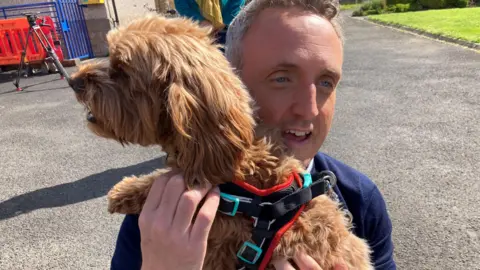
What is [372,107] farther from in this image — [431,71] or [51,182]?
[51,182]

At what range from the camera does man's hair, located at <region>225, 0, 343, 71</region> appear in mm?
1922

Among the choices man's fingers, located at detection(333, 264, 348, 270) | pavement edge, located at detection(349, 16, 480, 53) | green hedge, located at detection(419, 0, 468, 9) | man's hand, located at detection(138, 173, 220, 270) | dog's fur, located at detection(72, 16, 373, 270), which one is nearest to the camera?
man's hand, located at detection(138, 173, 220, 270)

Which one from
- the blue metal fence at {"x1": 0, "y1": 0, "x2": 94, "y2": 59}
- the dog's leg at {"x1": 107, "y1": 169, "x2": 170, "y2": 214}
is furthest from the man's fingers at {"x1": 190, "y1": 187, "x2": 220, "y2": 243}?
the blue metal fence at {"x1": 0, "y1": 0, "x2": 94, "y2": 59}

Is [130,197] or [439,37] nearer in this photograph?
[130,197]

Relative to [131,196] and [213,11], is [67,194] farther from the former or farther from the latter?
[131,196]

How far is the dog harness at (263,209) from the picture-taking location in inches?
67.5

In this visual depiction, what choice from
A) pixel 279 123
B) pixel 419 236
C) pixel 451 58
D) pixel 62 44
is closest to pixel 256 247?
pixel 279 123

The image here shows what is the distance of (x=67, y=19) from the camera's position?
567 inches

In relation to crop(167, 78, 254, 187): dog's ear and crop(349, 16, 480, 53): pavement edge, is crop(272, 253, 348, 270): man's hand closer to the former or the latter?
crop(167, 78, 254, 187): dog's ear

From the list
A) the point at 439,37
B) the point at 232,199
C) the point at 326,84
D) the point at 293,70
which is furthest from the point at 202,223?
the point at 439,37

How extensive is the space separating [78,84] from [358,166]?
4.25 m

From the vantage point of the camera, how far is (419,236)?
3.84 meters

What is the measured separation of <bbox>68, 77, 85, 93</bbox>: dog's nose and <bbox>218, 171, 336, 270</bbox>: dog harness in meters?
0.78

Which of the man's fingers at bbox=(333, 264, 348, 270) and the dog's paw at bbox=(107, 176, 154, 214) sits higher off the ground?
the dog's paw at bbox=(107, 176, 154, 214)
